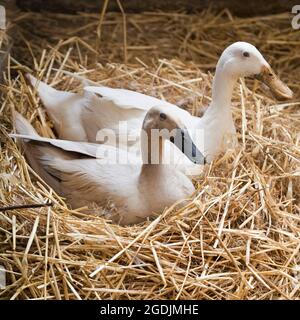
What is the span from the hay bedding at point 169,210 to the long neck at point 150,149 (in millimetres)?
130

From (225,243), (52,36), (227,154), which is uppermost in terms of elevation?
(52,36)

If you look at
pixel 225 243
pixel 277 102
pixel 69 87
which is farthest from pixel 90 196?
pixel 277 102

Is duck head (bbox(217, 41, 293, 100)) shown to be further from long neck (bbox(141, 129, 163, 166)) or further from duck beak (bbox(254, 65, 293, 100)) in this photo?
long neck (bbox(141, 129, 163, 166))

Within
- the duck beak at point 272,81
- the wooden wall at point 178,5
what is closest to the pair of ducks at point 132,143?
the duck beak at point 272,81

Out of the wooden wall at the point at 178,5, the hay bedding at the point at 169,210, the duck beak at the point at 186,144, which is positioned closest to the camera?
the hay bedding at the point at 169,210

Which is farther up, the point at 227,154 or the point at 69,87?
the point at 69,87

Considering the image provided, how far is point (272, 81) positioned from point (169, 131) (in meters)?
0.35

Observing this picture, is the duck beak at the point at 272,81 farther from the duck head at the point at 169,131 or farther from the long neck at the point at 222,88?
the duck head at the point at 169,131

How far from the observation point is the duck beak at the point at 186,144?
1.81 m

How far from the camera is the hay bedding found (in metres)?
1.64

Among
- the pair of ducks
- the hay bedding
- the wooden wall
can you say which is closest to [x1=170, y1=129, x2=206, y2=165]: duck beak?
the pair of ducks
